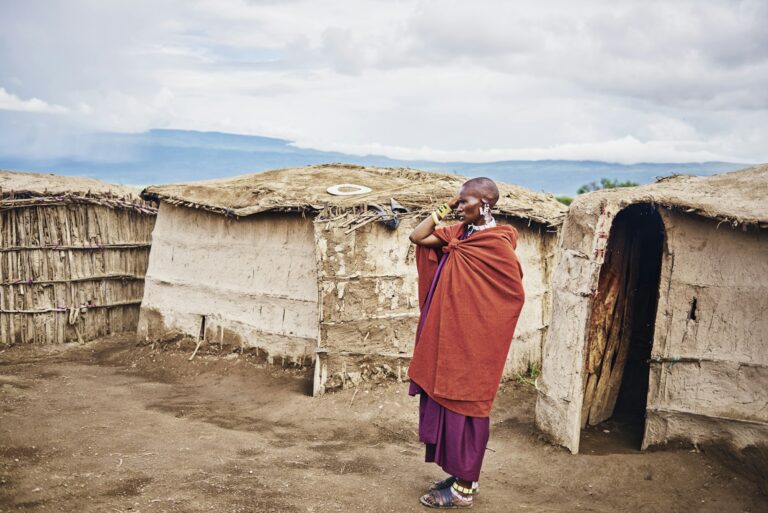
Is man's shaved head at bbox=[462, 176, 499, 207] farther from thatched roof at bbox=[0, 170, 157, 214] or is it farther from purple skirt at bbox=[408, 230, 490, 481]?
thatched roof at bbox=[0, 170, 157, 214]

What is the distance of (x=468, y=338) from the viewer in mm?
4777

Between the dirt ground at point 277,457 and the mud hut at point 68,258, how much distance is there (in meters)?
1.51

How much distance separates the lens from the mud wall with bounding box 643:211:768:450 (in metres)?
5.64

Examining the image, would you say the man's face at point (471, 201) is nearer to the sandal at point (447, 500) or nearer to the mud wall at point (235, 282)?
the sandal at point (447, 500)

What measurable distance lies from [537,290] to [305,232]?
295 centimetres

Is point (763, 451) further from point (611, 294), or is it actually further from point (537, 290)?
point (537, 290)

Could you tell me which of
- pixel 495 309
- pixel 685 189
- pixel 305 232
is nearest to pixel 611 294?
pixel 685 189

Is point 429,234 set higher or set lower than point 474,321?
higher

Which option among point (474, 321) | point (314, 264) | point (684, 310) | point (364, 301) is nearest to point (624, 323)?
point (684, 310)

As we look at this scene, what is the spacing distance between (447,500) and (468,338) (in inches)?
43.4

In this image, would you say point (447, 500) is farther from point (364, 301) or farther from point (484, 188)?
point (364, 301)

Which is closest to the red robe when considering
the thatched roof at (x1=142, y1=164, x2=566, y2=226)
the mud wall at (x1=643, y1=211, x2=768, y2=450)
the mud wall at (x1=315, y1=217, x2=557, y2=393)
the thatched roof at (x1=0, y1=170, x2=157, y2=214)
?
the mud wall at (x1=643, y1=211, x2=768, y2=450)

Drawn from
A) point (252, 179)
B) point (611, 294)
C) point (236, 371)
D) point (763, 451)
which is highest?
point (252, 179)

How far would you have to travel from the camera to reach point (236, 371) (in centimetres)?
894
